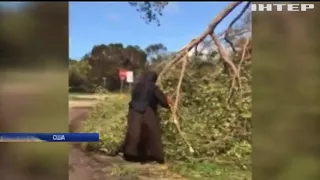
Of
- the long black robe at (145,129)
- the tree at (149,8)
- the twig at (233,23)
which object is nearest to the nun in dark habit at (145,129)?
the long black robe at (145,129)

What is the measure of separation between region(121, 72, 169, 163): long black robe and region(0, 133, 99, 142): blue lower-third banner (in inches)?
9.6

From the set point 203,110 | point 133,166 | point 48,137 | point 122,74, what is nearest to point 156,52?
point 122,74

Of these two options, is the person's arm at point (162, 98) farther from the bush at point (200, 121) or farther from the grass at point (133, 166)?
the grass at point (133, 166)

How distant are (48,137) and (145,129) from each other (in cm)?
63

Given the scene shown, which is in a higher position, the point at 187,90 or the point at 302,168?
the point at 187,90

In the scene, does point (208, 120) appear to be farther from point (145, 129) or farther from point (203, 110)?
point (145, 129)

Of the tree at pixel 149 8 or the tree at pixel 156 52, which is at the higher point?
the tree at pixel 149 8

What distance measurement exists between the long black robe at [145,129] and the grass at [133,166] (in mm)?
54

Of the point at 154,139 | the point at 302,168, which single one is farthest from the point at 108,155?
the point at 302,168

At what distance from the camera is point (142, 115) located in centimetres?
406

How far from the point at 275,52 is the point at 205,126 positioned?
67cm

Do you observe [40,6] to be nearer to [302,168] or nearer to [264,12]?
[264,12]

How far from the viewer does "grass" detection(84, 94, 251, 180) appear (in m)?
4.04

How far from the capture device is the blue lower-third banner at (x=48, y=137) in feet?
13.0
